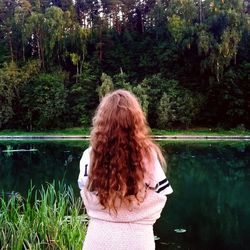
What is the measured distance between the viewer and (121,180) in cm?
187

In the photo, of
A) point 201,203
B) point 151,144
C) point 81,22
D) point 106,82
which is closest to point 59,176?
point 201,203

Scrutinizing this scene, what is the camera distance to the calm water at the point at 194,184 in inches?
302

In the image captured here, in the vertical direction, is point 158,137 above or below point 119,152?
below

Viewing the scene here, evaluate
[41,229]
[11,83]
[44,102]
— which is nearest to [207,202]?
[41,229]

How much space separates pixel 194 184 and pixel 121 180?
11380 millimetres

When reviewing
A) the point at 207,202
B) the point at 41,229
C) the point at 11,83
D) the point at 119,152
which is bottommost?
the point at 207,202

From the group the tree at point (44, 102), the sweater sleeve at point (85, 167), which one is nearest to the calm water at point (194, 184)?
the sweater sleeve at point (85, 167)

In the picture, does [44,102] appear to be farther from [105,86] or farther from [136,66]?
[136,66]

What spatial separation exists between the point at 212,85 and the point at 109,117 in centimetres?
3004

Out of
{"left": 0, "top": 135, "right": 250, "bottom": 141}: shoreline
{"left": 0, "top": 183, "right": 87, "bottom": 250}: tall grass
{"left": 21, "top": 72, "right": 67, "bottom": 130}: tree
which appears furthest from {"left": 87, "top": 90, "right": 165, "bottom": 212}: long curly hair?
{"left": 21, "top": 72, "right": 67, "bottom": 130}: tree

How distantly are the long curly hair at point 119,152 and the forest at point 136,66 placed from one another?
27.3 metres

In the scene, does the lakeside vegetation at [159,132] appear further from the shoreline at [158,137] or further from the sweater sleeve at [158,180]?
the sweater sleeve at [158,180]

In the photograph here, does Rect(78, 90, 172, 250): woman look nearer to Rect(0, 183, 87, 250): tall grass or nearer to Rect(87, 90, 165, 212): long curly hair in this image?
Rect(87, 90, 165, 212): long curly hair

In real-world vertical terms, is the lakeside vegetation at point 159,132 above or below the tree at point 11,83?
below
